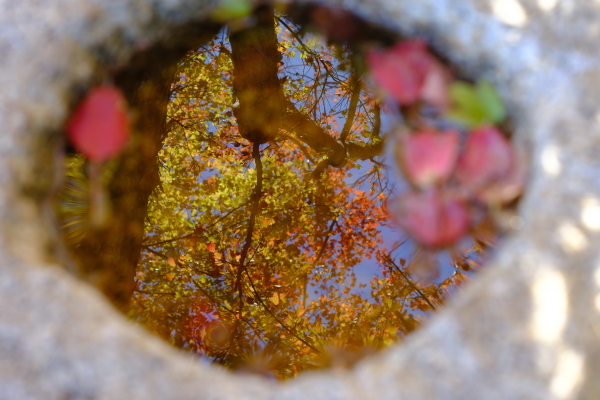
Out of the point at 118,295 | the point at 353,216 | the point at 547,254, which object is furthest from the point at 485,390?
the point at 118,295

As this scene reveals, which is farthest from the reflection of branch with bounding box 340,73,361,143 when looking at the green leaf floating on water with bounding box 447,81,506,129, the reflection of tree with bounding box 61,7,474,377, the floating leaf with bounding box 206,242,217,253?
the floating leaf with bounding box 206,242,217,253

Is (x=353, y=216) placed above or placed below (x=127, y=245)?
above

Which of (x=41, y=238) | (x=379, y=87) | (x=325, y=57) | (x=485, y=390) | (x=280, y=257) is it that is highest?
(x=325, y=57)


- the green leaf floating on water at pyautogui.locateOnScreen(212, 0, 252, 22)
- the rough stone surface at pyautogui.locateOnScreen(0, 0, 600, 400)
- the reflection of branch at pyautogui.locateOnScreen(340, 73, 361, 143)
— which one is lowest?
the rough stone surface at pyautogui.locateOnScreen(0, 0, 600, 400)

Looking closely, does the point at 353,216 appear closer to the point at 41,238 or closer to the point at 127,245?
the point at 127,245

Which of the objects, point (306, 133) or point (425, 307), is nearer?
point (425, 307)

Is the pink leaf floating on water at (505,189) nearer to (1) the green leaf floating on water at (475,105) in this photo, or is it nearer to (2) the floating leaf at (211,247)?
(1) the green leaf floating on water at (475,105)

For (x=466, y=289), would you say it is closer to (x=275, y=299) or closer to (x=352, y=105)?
(x=275, y=299)

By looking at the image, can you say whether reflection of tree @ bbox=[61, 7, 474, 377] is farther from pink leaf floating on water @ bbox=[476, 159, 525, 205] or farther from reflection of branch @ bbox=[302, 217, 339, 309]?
pink leaf floating on water @ bbox=[476, 159, 525, 205]
